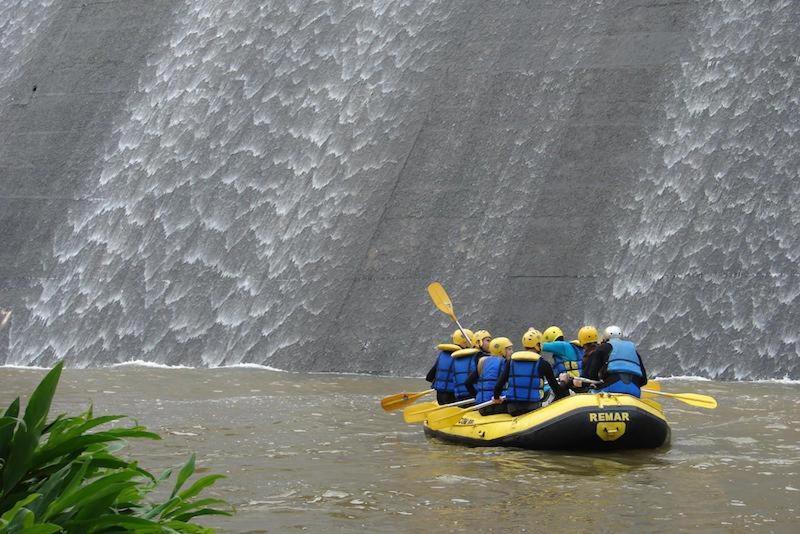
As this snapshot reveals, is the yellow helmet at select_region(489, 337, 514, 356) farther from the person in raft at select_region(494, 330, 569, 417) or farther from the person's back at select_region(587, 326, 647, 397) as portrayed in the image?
the person's back at select_region(587, 326, 647, 397)

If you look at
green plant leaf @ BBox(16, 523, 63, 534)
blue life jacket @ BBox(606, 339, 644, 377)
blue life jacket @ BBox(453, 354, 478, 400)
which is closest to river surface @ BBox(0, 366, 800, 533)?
blue life jacket @ BBox(453, 354, 478, 400)

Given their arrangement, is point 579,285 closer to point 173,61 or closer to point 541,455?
point 541,455

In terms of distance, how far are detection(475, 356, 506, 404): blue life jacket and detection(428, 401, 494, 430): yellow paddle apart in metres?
0.13

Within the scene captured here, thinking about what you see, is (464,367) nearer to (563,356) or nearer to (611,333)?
(563,356)

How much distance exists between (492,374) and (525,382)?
2.28 feet

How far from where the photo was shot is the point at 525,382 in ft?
42.4

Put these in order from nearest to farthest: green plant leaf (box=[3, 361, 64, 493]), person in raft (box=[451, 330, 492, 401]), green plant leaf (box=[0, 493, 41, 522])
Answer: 1. green plant leaf (box=[0, 493, 41, 522])
2. green plant leaf (box=[3, 361, 64, 493])
3. person in raft (box=[451, 330, 492, 401])

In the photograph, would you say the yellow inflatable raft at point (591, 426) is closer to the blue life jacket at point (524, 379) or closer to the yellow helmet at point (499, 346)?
the blue life jacket at point (524, 379)

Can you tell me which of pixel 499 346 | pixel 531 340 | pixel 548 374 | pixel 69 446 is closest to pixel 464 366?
pixel 499 346

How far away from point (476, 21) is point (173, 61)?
830cm

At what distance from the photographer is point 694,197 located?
22.1m

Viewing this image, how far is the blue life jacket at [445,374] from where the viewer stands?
48.2 feet

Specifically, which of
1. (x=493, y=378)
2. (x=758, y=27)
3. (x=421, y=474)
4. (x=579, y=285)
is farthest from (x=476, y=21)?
(x=421, y=474)

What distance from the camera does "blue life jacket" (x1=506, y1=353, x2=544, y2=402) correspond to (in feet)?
42.3
